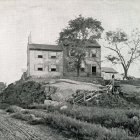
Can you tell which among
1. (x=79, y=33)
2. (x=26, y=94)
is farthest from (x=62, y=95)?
(x=79, y=33)

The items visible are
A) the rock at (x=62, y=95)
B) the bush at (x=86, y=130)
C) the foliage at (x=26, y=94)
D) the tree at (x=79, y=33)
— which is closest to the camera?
the bush at (x=86, y=130)

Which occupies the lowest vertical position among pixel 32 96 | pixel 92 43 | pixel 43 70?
pixel 32 96

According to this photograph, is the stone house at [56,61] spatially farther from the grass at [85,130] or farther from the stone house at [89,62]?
the grass at [85,130]

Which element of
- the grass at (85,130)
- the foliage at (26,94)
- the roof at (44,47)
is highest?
the roof at (44,47)

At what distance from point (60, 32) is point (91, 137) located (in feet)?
109

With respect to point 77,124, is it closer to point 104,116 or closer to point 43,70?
point 104,116

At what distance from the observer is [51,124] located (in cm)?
1312

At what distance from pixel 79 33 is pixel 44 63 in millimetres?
7128

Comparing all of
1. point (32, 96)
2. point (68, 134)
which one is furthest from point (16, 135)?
point (32, 96)

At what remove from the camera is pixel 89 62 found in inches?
1802

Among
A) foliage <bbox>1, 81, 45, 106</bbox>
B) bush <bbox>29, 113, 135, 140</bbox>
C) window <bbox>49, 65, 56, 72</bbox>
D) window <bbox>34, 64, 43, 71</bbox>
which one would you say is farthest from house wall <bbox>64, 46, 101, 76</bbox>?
bush <bbox>29, 113, 135, 140</bbox>

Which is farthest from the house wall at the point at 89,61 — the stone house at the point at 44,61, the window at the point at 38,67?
the window at the point at 38,67

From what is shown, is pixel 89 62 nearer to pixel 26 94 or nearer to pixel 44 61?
pixel 44 61

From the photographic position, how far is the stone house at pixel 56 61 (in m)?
43.7
